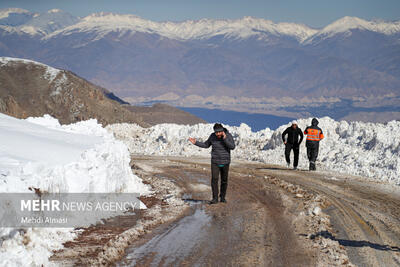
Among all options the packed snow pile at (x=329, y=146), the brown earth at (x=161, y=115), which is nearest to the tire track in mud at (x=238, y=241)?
the packed snow pile at (x=329, y=146)

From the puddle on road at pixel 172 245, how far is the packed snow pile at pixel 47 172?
4.02 ft

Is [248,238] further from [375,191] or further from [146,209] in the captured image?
[375,191]

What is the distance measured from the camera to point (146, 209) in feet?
34.8

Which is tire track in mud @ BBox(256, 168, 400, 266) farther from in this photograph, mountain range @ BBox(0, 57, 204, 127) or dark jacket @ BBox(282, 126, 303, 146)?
mountain range @ BBox(0, 57, 204, 127)

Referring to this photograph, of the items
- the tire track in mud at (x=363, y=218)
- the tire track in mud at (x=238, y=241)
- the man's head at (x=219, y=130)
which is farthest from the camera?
the man's head at (x=219, y=130)

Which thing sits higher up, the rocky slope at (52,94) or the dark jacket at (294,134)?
the rocky slope at (52,94)

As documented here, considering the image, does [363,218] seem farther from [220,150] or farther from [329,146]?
[329,146]

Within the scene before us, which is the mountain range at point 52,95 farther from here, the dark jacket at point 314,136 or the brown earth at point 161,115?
the brown earth at point 161,115

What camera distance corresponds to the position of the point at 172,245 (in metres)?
7.57

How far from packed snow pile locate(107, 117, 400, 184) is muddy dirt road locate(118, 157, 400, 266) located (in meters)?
5.10

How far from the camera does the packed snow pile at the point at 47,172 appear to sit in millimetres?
6535

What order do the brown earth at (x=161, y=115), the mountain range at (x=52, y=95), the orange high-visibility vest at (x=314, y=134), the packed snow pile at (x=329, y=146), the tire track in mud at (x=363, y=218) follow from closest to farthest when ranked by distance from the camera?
the tire track in mud at (x=363, y=218), the orange high-visibility vest at (x=314, y=134), the packed snow pile at (x=329, y=146), the mountain range at (x=52, y=95), the brown earth at (x=161, y=115)

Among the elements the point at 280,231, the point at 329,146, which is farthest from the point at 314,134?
the point at 280,231

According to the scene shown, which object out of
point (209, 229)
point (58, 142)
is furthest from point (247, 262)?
point (58, 142)
